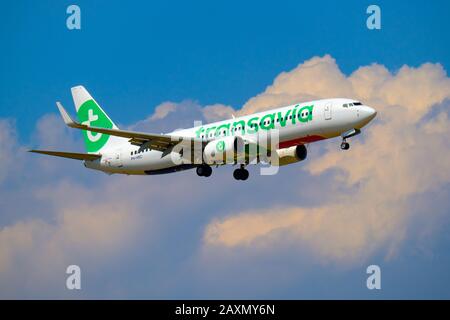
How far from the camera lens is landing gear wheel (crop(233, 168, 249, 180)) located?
7206 centimetres

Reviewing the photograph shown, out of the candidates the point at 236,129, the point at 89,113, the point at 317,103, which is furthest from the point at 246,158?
the point at 89,113

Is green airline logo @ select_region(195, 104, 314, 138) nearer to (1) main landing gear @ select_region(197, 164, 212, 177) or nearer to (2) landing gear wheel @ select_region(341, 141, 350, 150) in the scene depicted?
(1) main landing gear @ select_region(197, 164, 212, 177)

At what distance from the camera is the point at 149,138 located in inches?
2721

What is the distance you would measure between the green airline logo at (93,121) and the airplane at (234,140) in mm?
2142

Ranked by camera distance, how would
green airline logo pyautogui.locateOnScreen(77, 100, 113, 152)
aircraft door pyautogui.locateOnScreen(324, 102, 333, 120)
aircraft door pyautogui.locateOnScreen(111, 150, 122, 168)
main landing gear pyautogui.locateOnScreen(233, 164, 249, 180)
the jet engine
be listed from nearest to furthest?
aircraft door pyautogui.locateOnScreen(324, 102, 333, 120)
the jet engine
main landing gear pyautogui.locateOnScreen(233, 164, 249, 180)
aircraft door pyautogui.locateOnScreen(111, 150, 122, 168)
green airline logo pyautogui.locateOnScreen(77, 100, 113, 152)

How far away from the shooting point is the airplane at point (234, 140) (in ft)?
208

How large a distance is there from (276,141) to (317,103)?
12.5 ft

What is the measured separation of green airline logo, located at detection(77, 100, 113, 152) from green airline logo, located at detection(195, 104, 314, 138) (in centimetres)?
1452

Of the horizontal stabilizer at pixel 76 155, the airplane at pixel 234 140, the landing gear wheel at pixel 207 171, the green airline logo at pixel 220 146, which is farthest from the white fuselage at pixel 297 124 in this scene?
the horizontal stabilizer at pixel 76 155

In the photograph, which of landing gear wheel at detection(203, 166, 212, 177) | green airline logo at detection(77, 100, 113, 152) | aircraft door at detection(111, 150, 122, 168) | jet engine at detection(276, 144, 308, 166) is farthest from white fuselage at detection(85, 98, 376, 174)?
Result: green airline logo at detection(77, 100, 113, 152)
